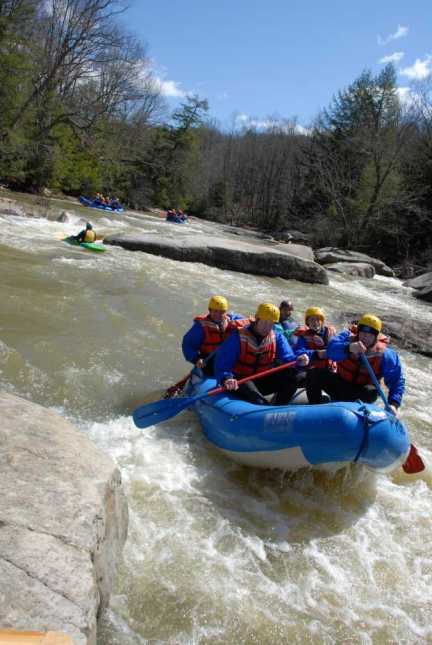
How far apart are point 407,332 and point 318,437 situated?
6.02m

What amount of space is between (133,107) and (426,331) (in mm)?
27582

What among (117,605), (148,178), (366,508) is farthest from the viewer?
(148,178)

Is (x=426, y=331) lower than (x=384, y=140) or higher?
lower

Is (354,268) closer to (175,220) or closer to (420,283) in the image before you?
(420,283)

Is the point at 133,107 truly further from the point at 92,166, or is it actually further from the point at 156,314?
the point at 156,314

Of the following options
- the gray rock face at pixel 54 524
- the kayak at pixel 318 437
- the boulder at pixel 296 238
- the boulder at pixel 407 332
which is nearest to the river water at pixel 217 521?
the kayak at pixel 318 437

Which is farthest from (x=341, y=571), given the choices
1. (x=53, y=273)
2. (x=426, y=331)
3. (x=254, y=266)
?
(x=254, y=266)

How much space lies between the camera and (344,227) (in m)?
24.9

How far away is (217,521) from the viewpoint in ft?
11.3

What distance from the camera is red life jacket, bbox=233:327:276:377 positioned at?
452cm

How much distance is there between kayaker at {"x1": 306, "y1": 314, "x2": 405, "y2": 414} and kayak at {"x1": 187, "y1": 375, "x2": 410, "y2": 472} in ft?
2.64

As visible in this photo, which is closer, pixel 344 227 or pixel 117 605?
pixel 117 605

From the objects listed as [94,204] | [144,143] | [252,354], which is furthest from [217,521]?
[144,143]

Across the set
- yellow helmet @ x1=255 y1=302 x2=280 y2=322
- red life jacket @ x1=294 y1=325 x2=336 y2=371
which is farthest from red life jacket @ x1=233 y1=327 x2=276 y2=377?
red life jacket @ x1=294 y1=325 x2=336 y2=371
